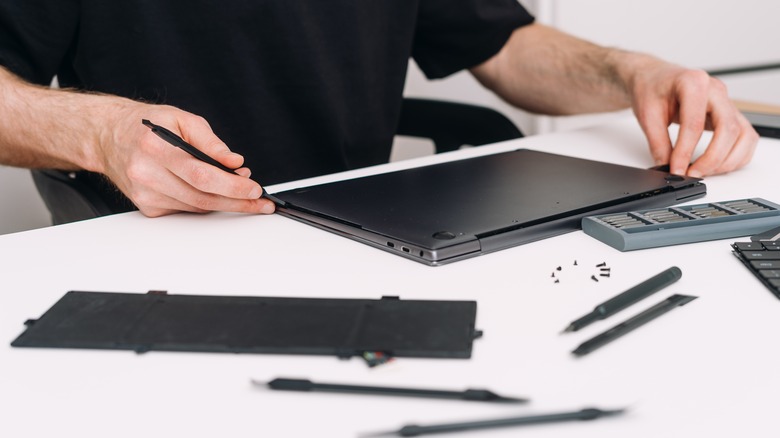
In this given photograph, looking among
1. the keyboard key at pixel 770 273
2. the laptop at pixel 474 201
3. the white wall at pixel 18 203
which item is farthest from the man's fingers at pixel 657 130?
the white wall at pixel 18 203

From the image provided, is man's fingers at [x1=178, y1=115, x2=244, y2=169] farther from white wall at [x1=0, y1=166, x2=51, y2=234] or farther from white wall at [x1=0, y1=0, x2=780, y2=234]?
white wall at [x1=0, y1=0, x2=780, y2=234]

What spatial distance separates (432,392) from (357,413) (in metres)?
0.04

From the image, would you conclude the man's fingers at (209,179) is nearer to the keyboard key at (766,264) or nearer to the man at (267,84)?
the man at (267,84)

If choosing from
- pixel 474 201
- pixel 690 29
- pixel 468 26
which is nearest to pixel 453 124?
pixel 468 26

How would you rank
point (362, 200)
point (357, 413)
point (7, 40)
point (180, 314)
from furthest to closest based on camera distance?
point (7, 40) < point (362, 200) < point (180, 314) < point (357, 413)

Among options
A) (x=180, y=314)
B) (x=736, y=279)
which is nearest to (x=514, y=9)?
(x=736, y=279)

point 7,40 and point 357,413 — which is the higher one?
point 7,40

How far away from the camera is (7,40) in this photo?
96cm

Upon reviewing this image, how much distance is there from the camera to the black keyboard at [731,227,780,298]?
53 centimetres

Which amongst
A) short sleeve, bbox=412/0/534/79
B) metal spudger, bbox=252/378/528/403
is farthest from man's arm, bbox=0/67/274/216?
short sleeve, bbox=412/0/534/79

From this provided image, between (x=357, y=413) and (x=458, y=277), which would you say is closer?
(x=357, y=413)

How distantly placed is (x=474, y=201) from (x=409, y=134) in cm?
60

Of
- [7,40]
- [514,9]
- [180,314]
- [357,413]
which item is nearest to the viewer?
[357,413]

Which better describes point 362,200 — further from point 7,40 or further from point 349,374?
point 7,40
